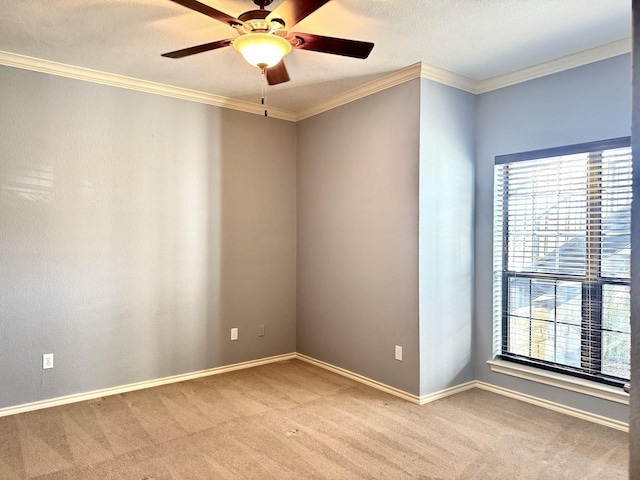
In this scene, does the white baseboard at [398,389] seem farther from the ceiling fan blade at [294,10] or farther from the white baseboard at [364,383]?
the ceiling fan blade at [294,10]

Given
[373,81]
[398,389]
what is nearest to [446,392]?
[398,389]

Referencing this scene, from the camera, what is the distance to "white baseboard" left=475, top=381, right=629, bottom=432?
304 cm

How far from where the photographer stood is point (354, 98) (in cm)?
406

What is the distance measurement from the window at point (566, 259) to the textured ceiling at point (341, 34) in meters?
0.78

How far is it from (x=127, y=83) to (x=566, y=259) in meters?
3.69

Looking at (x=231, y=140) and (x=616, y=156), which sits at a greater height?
(x=231, y=140)

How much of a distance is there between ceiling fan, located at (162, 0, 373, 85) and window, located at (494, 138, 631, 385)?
185cm

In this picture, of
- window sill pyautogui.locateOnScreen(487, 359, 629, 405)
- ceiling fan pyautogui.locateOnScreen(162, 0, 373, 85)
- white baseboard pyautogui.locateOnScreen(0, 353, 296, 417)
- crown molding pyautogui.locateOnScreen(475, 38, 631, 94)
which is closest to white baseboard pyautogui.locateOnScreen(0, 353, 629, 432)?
white baseboard pyautogui.locateOnScreen(0, 353, 296, 417)

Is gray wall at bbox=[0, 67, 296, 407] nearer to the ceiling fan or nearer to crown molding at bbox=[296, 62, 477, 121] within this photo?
crown molding at bbox=[296, 62, 477, 121]

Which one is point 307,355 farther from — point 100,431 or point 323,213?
point 100,431

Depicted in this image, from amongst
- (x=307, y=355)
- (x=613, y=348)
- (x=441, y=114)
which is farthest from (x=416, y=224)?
(x=307, y=355)

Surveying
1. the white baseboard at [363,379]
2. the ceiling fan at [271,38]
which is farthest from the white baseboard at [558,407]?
the ceiling fan at [271,38]

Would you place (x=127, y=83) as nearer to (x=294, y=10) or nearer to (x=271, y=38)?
(x=271, y=38)

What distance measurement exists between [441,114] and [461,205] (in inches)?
29.9
